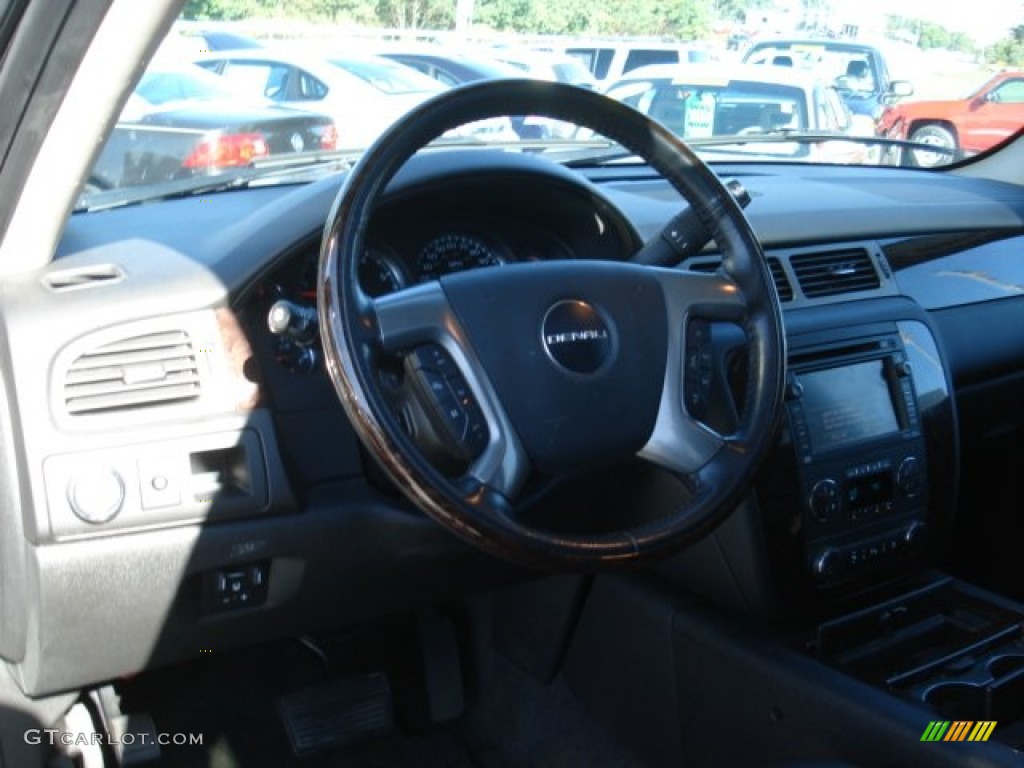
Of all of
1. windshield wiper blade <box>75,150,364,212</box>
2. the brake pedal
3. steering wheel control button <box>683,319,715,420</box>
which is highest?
windshield wiper blade <box>75,150,364,212</box>

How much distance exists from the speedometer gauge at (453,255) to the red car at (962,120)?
6.24ft

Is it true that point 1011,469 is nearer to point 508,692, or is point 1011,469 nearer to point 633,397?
point 508,692

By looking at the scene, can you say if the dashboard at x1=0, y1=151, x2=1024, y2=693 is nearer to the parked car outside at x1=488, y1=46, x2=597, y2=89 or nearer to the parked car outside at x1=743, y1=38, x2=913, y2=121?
the parked car outside at x1=488, y1=46, x2=597, y2=89

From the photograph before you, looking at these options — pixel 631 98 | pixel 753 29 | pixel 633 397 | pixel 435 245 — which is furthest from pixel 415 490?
pixel 753 29

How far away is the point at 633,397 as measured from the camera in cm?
204

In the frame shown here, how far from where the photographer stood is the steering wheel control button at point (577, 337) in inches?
78.4

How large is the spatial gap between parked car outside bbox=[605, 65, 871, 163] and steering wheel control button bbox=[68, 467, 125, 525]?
154cm

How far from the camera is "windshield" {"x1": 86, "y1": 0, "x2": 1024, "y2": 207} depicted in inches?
103

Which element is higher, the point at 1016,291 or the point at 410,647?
the point at 1016,291

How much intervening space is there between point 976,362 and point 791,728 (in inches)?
57.3
